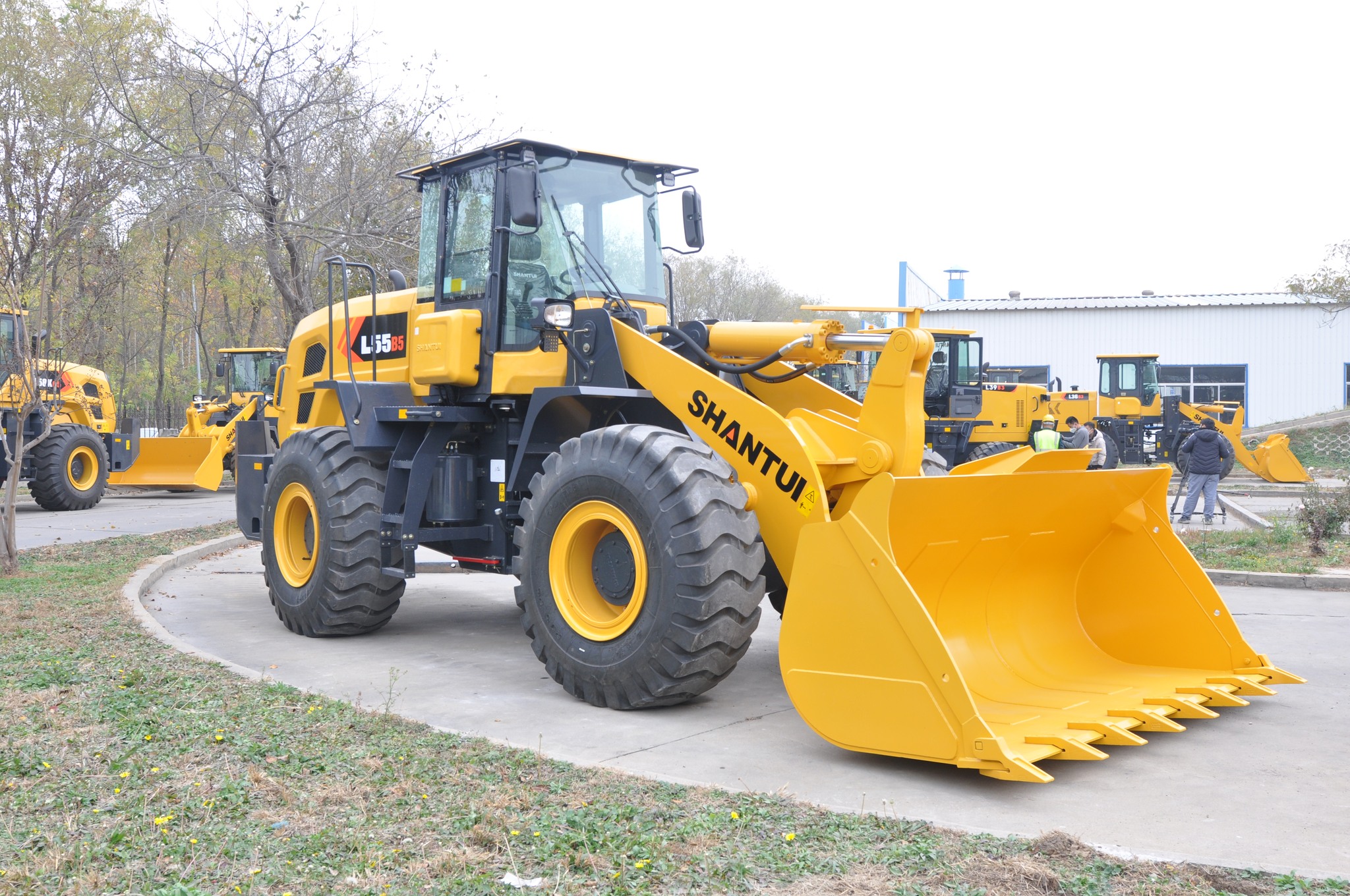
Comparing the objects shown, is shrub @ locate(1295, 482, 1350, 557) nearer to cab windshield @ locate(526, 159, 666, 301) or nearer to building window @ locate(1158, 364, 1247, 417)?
cab windshield @ locate(526, 159, 666, 301)

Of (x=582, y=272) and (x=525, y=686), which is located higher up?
(x=582, y=272)

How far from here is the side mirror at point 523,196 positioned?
266 inches

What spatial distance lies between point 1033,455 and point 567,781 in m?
3.11

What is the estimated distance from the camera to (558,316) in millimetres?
7148

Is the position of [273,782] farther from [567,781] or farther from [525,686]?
[525,686]

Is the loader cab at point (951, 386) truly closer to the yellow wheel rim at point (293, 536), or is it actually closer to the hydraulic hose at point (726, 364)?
the yellow wheel rim at point (293, 536)

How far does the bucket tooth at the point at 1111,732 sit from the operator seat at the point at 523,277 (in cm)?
424

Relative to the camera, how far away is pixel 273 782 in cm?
457

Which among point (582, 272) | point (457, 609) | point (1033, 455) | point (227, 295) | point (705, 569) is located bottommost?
point (457, 609)

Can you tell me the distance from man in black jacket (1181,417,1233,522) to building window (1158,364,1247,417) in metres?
27.1

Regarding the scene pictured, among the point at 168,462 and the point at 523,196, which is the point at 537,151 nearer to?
the point at 523,196

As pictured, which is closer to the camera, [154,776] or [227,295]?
[154,776]

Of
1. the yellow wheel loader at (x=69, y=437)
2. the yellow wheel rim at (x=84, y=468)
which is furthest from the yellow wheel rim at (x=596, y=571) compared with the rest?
the yellow wheel rim at (x=84, y=468)

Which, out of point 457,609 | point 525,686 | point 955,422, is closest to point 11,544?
point 457,609
